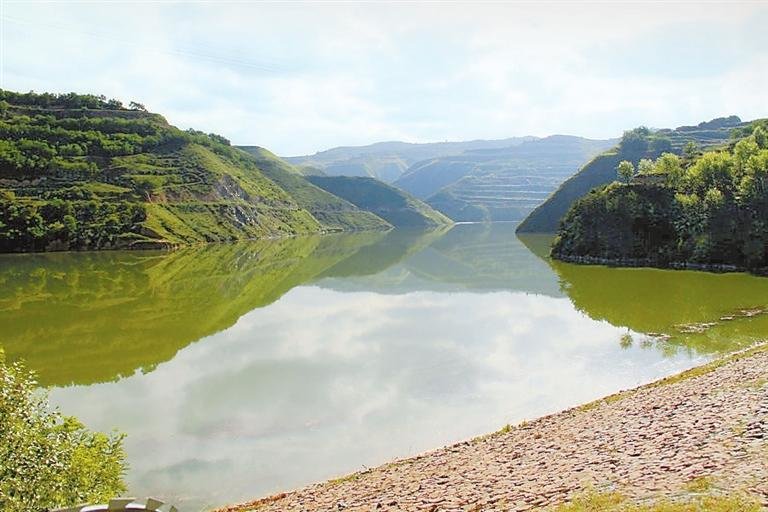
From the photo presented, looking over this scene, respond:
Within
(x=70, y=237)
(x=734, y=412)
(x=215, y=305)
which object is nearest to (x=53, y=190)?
(x=70, y=237)

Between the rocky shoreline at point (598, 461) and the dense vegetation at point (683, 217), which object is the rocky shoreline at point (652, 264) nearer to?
the dense vegetation at point (683, 217)

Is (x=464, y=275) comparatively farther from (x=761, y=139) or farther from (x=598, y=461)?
(x=598, y=461)

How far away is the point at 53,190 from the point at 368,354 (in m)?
120

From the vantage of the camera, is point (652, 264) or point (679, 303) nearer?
point (679, 303)

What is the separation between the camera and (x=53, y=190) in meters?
132

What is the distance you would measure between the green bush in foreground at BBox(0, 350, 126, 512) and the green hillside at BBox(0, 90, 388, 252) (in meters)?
120

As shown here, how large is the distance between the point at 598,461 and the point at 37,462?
12.8 metres

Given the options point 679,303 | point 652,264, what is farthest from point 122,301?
point 652,264

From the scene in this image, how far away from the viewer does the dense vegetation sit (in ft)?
262

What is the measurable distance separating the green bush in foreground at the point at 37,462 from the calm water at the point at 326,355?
3985 millimetres

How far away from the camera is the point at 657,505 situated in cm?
1059

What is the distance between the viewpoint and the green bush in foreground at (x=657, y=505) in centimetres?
986

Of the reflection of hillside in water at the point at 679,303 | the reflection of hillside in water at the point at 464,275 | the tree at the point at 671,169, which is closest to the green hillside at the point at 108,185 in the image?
the reflection of hillside in water at the point at 464,275

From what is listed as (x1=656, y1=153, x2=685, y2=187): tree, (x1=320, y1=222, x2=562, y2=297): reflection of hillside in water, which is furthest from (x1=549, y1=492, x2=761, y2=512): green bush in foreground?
(x1=656, y1=153, x2=685, y2=187): tree
